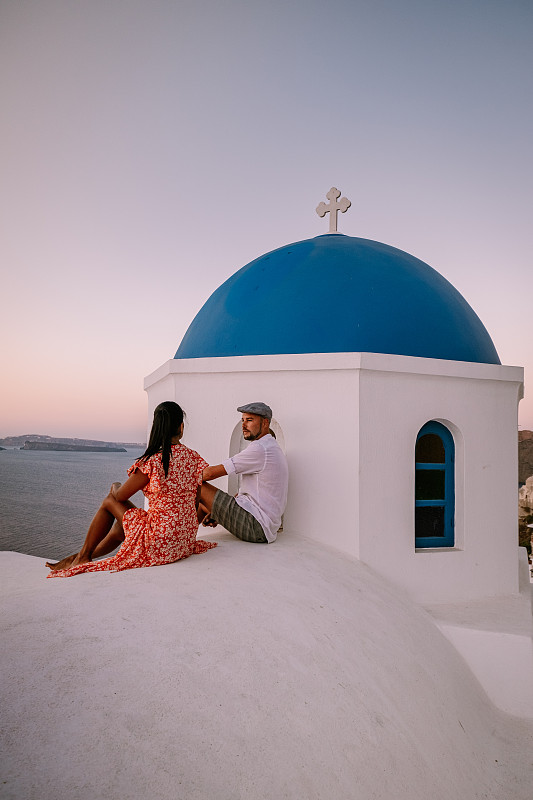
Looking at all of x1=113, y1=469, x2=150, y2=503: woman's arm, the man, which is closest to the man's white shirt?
the man

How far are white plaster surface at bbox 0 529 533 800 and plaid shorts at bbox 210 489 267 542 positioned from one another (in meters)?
0.38

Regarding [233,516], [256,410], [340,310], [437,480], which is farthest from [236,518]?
[437,480]

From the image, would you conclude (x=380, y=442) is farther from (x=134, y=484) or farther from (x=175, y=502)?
(x=134, y=484)

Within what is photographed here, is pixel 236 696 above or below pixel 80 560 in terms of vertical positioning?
below

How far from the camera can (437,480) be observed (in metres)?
5.57

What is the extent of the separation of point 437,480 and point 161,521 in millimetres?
3274

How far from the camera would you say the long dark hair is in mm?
3740

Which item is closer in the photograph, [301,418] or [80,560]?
[80,560]

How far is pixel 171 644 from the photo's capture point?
244 centimetres

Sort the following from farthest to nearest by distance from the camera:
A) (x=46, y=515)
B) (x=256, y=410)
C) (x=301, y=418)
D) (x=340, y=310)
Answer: (x=46, y=515) → (x=340, y=310) → (x=301, y=418) → (x=256, y=410)

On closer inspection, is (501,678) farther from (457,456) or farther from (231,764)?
(231,764)

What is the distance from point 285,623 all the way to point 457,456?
9.64 ft

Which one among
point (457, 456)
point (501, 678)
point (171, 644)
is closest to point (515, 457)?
point (457, 456)

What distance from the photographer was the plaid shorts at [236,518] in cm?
424
